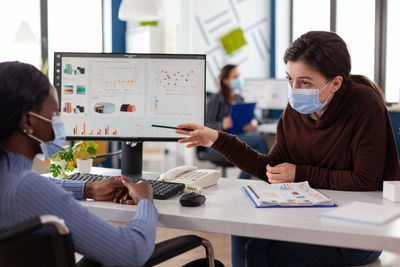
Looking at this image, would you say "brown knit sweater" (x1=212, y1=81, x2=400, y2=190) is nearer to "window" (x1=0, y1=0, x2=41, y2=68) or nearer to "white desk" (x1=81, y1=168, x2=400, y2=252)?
"white desk" (x1=81, y1=168, x2=400, y2=252)

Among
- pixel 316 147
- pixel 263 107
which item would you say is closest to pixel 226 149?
pixel 316 147

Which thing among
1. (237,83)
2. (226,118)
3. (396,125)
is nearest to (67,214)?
(396,125)

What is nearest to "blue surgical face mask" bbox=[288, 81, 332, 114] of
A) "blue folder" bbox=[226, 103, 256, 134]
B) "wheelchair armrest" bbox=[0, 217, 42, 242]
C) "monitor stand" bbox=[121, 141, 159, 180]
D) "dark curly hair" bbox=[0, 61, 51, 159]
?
"monitor stand" bbox=[121, 141, 159, 180]

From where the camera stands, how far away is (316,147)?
1.79 metres

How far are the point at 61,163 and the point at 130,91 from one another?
40 centimetres

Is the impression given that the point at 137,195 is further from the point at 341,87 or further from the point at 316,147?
the point at 341,87

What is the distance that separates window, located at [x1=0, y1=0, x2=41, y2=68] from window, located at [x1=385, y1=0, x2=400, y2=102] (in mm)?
3835

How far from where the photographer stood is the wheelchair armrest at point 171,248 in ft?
4.08

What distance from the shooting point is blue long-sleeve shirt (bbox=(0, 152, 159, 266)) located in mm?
1027

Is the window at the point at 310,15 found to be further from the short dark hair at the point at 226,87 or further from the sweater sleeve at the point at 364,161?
the sweater sleeve at the point at 364,161

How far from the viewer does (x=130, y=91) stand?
6.43ft

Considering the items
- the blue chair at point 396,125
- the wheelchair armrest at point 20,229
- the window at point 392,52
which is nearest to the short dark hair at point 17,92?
the wheelchair armrest at point 20,229

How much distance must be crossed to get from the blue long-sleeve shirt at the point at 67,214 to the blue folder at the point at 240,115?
128 inches

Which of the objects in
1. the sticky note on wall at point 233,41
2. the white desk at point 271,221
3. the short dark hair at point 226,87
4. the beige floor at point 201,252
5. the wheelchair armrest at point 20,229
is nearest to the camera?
the wheelchair armrest at point 20,229
